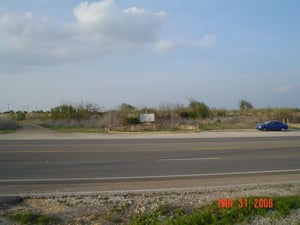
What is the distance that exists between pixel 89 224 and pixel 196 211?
1.87m

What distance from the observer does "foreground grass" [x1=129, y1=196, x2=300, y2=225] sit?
454 centimetres

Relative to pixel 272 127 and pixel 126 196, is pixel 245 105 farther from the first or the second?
pixel 126 196

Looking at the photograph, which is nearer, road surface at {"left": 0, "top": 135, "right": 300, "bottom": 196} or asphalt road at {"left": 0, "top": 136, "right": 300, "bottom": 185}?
road surface at {"left": 0, "top": 135, "right": 300, "bottom": 196}

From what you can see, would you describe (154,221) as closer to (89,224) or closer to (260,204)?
(89,224)

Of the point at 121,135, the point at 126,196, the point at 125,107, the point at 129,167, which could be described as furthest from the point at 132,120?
the point at 126,196

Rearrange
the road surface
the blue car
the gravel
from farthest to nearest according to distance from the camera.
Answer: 1. the blue car
2. the road surface
3. the gravel

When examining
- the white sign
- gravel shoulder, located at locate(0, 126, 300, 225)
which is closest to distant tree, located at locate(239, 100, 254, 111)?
the white sign

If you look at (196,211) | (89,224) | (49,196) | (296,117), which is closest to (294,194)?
(196,211)

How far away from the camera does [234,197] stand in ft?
19.2

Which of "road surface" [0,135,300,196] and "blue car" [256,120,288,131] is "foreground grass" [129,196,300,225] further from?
"blue car" [256,120,288,131]
